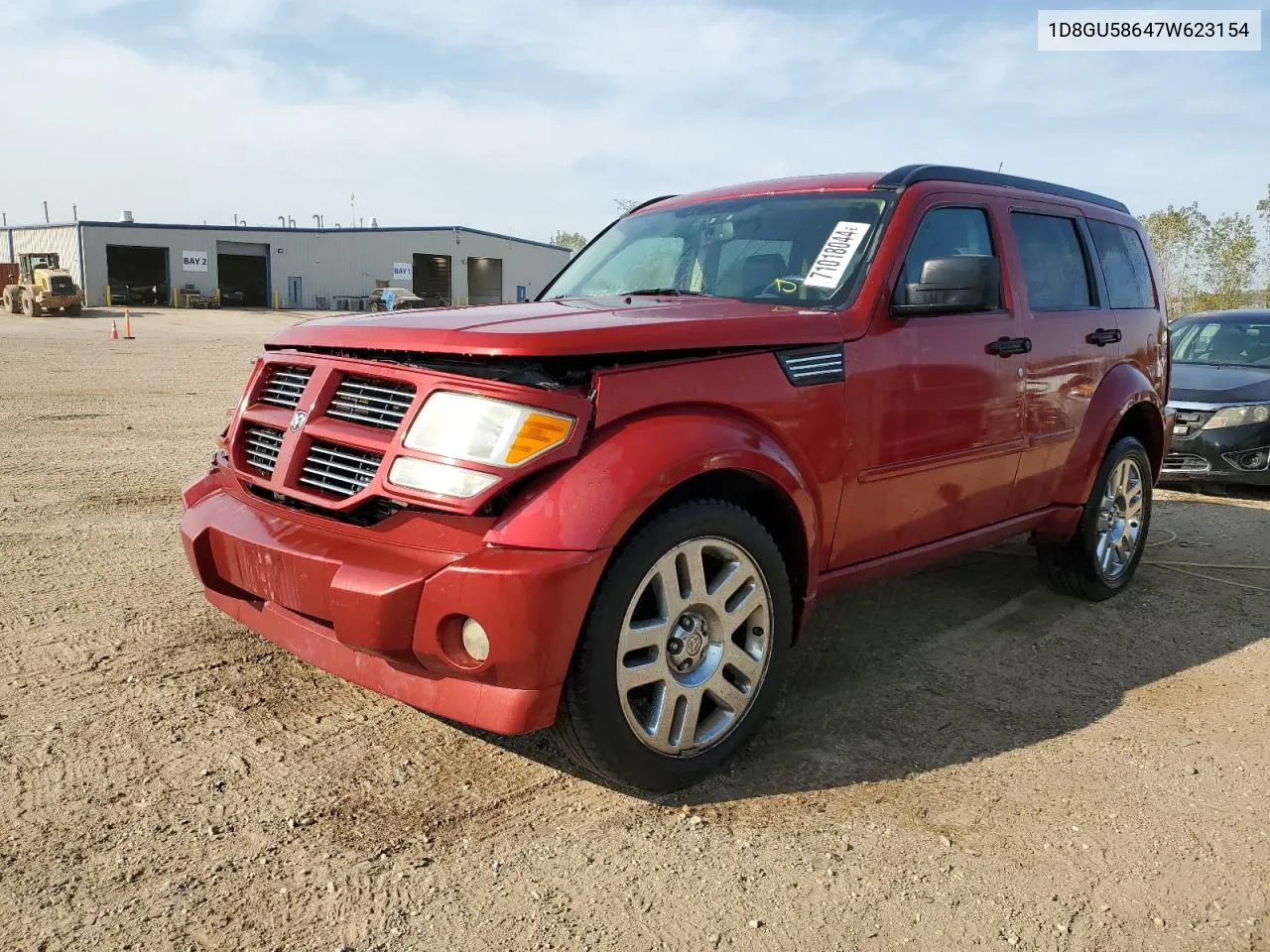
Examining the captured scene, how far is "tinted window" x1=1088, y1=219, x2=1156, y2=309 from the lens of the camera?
4.91m

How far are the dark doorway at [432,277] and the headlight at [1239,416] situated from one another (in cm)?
5153

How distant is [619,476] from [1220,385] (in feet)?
25.8

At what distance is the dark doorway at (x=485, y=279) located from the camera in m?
59.4

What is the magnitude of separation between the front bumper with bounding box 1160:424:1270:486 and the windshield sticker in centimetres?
578

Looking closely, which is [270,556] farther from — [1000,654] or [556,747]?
[1000,654]

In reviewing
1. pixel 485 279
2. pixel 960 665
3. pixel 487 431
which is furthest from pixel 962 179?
pixel 485 279

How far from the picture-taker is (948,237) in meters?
3.91

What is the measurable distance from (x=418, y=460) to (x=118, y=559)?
3163 mm

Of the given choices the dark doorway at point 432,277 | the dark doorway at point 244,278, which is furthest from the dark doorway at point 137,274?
the dark doorway at point 432,277

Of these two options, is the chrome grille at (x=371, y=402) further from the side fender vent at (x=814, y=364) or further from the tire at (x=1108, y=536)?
the tire at (x=1108, y=536)

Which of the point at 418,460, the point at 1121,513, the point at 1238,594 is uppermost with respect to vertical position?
the point at 418,460

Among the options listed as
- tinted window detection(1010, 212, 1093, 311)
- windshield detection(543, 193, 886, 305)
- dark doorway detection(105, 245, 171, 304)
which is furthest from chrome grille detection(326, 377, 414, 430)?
dark doorway detection(105, 245, 171, 304)

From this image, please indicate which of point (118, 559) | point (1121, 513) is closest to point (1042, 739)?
point (1121, 513)

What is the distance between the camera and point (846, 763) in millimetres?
3166
